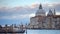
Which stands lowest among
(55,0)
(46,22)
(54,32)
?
(54,32)

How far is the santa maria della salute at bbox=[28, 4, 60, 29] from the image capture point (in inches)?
121

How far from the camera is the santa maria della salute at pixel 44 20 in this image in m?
3.07

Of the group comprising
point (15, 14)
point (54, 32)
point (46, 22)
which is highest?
point (15, 14)

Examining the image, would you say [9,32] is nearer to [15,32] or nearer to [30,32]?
[15,32]

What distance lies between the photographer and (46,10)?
3.11 metres

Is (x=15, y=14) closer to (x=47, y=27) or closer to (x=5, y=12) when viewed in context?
(x=5, y=12)

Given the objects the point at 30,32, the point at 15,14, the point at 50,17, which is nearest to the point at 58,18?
the point at 50,17

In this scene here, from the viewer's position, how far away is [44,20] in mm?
3119

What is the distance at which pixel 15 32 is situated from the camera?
3.10 meters

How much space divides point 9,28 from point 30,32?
48cm

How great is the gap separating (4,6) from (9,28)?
1.65 ft

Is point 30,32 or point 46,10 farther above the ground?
point 46,10

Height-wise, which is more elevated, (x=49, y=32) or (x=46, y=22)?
(x=46, y=22)

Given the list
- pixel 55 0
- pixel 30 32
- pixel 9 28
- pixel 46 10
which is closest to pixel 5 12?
pixel 9 28
